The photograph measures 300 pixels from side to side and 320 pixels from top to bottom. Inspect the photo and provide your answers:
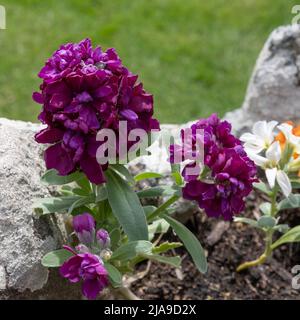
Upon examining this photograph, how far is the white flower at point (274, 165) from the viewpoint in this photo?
8.03 feet

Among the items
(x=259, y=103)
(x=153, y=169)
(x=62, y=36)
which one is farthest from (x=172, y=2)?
(x=153, y=169)

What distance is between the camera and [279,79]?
3387 millimetres

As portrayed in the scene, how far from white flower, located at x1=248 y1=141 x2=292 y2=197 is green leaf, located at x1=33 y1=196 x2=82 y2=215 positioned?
2.14 ft

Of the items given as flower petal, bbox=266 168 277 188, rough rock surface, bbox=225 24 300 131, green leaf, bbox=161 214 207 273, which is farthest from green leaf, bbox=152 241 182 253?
rough rock surface, bbox=225 24 300 131

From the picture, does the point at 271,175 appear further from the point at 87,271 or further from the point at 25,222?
the point at 25,222

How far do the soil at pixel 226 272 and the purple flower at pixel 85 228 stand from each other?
0.78 meters

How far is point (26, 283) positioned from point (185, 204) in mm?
969

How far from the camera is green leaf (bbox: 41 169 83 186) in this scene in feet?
7.67

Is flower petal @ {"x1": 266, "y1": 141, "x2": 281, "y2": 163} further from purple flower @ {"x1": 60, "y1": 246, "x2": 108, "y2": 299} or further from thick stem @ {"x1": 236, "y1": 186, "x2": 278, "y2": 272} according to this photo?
purple flower @ {"x1": 60, "y1": 246, "x2": 108, "y2": 299}

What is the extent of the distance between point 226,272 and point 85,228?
1.05 meters

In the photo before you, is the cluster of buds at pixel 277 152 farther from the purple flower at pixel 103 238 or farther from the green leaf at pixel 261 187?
the purple flower at pixel 103 238

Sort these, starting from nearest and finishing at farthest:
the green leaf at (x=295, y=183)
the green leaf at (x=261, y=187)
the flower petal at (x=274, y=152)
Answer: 1. the flower petal at (x=274, y=152)
2. the green leaf at (x=295, y=183)
3. the green leaf at (x=261, y=187)

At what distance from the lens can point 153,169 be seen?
3.12 metres

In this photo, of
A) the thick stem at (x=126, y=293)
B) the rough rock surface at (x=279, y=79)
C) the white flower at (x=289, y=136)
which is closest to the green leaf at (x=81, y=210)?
the thick stem at (x=126, y=293)
